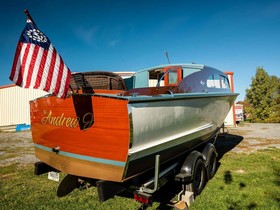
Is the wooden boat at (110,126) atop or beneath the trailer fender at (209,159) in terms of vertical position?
atop

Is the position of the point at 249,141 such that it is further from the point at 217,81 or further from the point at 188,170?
the point at 188,170

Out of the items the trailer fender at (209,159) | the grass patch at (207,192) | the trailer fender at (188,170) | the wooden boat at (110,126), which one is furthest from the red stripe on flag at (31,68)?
the trailer fender at (209,159)

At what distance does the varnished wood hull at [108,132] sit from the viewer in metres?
2.58

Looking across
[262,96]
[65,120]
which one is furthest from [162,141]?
[262,96]

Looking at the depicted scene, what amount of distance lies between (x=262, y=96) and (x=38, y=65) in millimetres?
35540

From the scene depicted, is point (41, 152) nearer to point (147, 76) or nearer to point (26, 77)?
point (26, 77)

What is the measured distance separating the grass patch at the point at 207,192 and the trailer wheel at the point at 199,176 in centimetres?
11

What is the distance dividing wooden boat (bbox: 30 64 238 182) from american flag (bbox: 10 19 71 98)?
0.37 metres

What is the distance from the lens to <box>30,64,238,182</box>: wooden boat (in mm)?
2598

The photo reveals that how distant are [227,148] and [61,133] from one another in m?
7.01

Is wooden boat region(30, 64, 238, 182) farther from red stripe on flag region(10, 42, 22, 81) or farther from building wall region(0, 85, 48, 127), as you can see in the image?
building wall region(0, 85, 48, 127)

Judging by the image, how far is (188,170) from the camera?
148 inches

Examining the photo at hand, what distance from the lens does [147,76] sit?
616cm

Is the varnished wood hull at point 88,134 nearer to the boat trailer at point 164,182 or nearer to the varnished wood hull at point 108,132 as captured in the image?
the varnished wood hull at point 108,132
